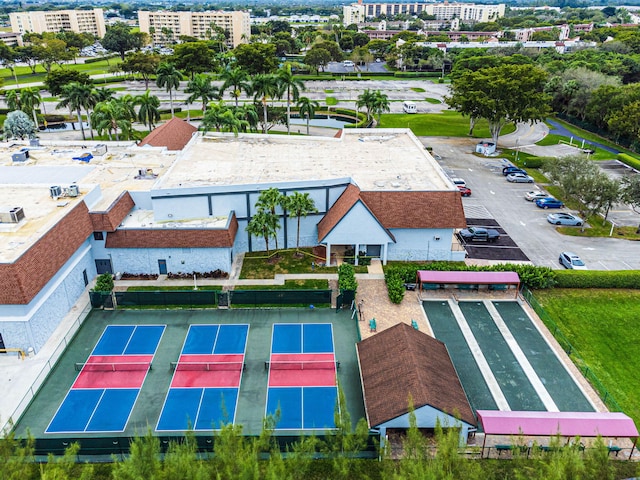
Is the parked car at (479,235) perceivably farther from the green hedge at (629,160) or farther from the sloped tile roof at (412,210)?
the green hedge at (629,160)

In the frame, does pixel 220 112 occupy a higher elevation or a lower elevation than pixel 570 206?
higher

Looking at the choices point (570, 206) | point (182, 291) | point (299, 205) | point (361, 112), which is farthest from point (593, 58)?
point (182, 291)

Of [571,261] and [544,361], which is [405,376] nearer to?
[544,361]

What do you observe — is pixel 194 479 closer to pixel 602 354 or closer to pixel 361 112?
pixel 602 354

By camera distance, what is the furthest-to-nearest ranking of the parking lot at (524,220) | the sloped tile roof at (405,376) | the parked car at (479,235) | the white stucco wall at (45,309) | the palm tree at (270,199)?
1. the parked car at (479,235)
2. the parking lot at (524,220)
3. the palm tree at (270,199)
4. the white stucco wall at (45,309)
5. the sloped tile roof at (405,376)

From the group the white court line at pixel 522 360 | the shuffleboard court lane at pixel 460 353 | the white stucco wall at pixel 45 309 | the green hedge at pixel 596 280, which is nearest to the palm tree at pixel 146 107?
the white stucco wall at pixel 45 309

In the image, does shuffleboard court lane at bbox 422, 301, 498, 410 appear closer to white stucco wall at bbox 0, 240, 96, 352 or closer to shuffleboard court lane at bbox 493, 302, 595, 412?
shuffleboard court lane at bbox 493, 302, 595, 412

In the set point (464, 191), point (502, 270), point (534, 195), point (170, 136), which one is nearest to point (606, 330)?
point (502, 270)
